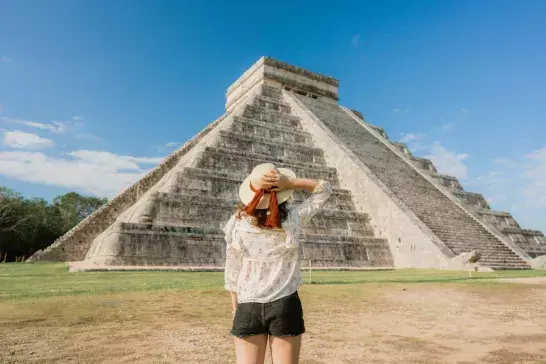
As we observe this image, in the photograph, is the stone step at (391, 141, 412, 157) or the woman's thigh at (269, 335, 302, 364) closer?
the woman's thigh at (269, 335, 302, 364)

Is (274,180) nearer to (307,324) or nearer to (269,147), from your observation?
(307,324)

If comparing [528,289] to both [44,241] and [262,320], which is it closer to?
[262,320]

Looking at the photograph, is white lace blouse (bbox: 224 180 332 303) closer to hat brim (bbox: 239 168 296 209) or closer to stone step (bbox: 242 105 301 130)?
hat brim (bbox: 239 168 296 209)

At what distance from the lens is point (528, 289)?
384 inches

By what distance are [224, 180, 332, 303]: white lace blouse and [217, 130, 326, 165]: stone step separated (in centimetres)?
1595

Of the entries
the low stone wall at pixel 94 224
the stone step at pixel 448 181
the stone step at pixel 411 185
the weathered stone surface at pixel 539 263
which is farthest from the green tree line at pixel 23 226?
the weathered stone surface at pixel 539 263

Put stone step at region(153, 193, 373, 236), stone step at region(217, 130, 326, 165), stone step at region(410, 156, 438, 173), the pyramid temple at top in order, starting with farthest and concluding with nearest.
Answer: stone step at region(410, 156, 438, 173) < stone step at region(217, 130, 326, 165) < stone step at region(153, 193, 373, 236) < the pyramid temple at top

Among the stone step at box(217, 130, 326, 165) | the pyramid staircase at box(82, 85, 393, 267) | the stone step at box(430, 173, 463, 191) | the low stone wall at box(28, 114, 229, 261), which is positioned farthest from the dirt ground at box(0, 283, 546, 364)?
the stone step at box(430, 173, 463, 191)

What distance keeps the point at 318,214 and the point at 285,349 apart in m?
14.6

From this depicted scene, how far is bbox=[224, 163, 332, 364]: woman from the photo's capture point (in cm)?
239

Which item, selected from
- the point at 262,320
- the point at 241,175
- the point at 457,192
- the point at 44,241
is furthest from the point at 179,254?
the point at 44,241

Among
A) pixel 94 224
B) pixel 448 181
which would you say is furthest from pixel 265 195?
pixel 448 181

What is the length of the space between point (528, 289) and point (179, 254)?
932 cm

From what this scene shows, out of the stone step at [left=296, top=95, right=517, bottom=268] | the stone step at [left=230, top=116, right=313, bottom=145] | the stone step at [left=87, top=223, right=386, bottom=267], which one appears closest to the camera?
the stone step at [left=87, top=223, right=386, bottom=267]
